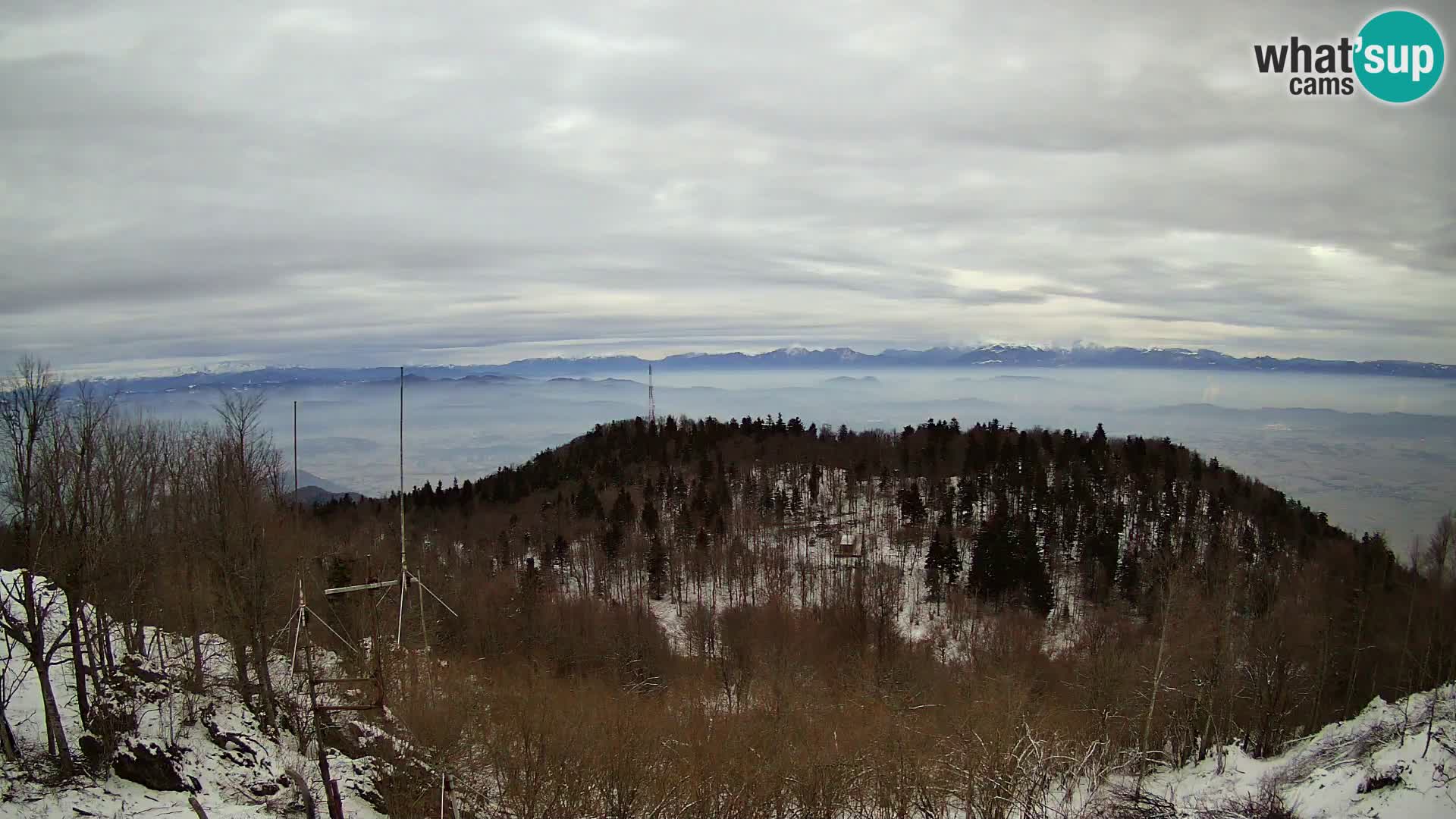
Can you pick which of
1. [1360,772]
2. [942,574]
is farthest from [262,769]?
[942,574]

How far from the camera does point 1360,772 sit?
26.8 m

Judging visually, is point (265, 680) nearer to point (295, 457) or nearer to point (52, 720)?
point (52, 720)

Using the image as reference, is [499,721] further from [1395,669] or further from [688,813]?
[1395,669]

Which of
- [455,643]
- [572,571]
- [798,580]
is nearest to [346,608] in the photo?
[455,643]

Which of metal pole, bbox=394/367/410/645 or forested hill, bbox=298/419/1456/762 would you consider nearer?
metal pole, bbox=394/367/410/645

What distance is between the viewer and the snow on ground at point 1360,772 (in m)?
23.9

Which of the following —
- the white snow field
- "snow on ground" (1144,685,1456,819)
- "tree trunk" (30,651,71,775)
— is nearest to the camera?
"tree trunk" (30,651,71,775)

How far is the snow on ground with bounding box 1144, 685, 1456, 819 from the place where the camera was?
2389cm

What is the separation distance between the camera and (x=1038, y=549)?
271 feet

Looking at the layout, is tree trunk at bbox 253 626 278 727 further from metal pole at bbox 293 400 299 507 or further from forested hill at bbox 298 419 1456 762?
forested hill at bbox 298 419 1456 762

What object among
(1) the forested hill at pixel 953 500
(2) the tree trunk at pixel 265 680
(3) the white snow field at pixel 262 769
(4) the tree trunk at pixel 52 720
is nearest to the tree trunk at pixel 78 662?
(3) the white snow field at pixel 262 769

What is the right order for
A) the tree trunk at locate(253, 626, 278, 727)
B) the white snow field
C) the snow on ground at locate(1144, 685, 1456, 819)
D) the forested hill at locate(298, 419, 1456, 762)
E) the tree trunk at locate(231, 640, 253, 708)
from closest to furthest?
the white snow field
the snow on ground at locate(1144, 685, 1456, 819)
the tree trunk at locate(253, 626, 278, 727)
the tree trunk at locate(231, 640, 253, 708)
the forested hill at locate(298, 419, 1456, 762)

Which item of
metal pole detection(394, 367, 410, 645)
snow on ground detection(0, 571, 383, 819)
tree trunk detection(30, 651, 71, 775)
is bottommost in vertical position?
snow on ground detection(0, 571, 383, 819)

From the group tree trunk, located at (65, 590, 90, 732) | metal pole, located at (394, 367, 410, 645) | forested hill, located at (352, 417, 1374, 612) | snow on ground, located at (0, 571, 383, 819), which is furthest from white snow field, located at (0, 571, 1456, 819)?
forested hill, located at (352, 417, 1374, 612)
